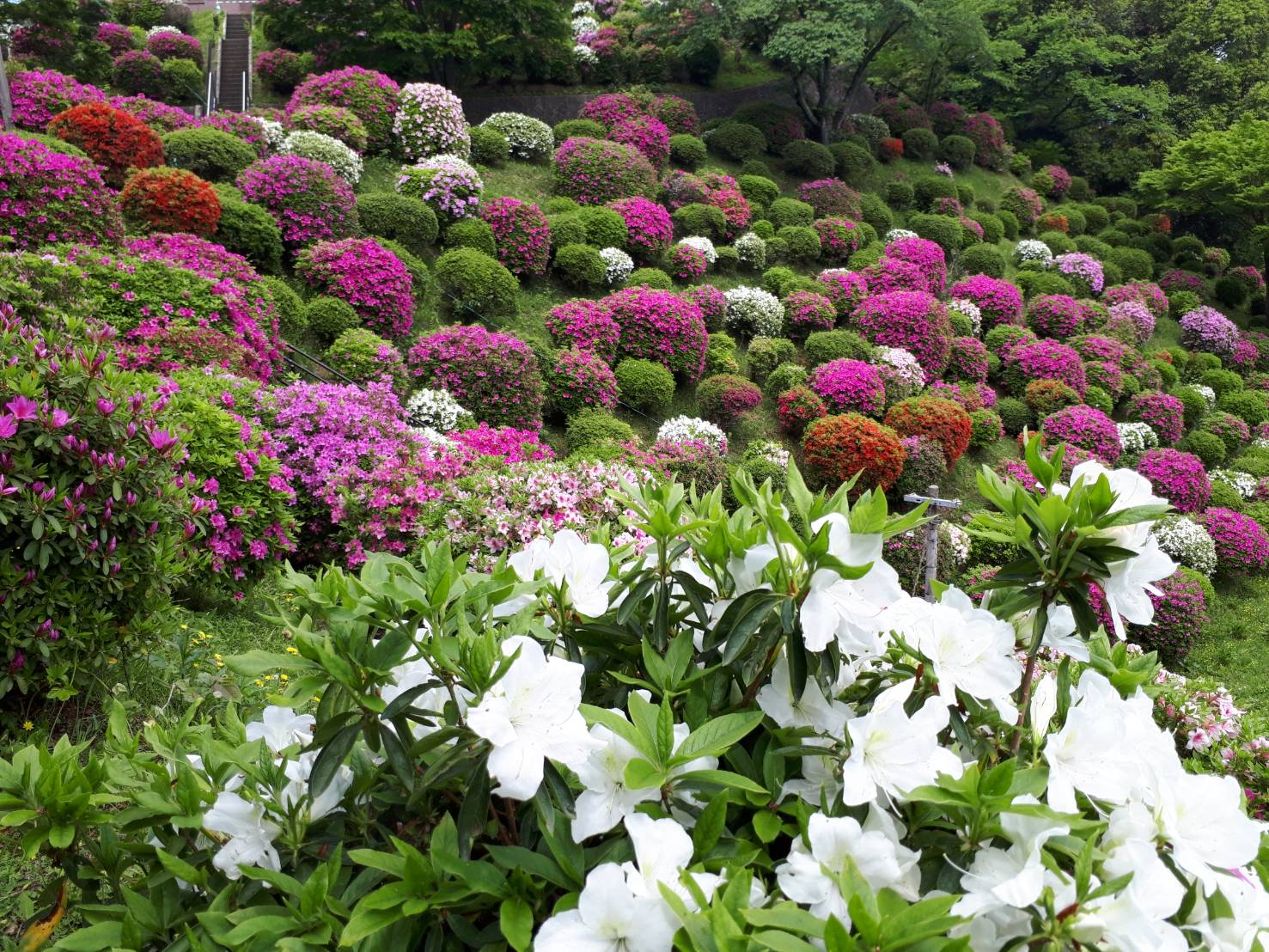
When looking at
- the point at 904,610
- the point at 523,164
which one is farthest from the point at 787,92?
the point at 904,610

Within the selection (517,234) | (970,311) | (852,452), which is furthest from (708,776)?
(970,311)

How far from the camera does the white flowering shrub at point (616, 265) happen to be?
11148 mm

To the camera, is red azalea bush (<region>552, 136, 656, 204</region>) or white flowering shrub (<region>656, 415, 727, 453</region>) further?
A: red azalea bush (<region>552, 136, 656, 204</region>)

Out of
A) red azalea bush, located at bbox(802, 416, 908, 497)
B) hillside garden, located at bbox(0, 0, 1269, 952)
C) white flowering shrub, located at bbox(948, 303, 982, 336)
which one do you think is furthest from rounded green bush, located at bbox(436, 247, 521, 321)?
white flowering shrub, located at bbox(948, 303, 982, 336)

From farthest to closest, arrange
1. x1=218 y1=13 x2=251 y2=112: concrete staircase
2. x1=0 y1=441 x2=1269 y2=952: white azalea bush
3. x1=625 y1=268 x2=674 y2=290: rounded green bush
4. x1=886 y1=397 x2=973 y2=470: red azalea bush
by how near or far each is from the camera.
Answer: x1=218 y1=13 x2=251 y2=112: concrete staircase < x1=625 y1=268 x2=674 y2=290: rounded green bush < x1=886 y1=397 x2=973 y2=470: red azalea bush < x1=0 y1=441 x2=1269 y2=952: white azalea bush

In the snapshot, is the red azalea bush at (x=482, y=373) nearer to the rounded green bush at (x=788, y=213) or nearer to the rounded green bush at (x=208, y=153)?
the rounded green bush at (x=208, y=153)

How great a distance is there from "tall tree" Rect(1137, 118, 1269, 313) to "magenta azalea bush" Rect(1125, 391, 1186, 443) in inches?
308

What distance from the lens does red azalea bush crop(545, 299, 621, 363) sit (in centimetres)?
924

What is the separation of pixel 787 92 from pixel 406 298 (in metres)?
15.4

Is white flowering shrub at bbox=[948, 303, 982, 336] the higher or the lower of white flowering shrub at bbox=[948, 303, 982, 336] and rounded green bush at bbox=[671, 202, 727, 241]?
the lower

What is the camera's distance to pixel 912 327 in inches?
463

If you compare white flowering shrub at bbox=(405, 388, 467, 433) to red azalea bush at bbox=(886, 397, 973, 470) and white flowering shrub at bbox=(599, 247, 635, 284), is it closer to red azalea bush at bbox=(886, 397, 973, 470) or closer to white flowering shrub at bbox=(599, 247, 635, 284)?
white flowering shrub at bbox=(599, 247, 635, 284)

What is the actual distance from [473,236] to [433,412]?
3710 mm

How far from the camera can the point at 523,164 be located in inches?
541
